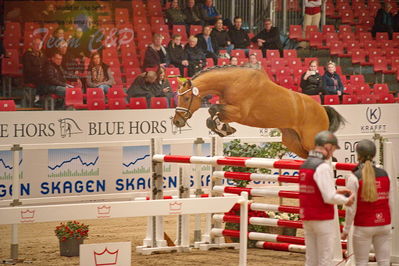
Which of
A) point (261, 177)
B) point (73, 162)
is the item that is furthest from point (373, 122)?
point (261, 177)

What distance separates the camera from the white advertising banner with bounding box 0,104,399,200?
Result: 39.3ft

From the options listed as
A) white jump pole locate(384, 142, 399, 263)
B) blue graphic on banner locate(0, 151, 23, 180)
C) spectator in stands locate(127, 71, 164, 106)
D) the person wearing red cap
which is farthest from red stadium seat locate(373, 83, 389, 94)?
the person wearing red cap

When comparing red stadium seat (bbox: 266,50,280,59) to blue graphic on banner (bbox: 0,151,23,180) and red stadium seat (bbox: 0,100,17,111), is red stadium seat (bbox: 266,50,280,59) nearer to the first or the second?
red stadium seat (bbox: 0,100,17,111)

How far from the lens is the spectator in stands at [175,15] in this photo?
15.7 m

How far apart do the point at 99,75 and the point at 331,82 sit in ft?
13.5

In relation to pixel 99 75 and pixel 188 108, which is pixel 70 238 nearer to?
pixel 188 108

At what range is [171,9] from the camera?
A: 51.7 ft

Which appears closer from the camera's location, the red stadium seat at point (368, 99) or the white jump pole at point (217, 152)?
the white jump pole at point (217, 152)

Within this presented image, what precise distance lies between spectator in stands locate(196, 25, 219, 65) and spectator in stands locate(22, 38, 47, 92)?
9.68ft

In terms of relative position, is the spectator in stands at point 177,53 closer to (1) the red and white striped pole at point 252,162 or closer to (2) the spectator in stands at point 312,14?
(2) the spectator in stands at point 312,14

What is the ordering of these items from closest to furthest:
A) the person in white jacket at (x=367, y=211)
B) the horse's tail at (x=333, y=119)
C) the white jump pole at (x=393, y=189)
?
the person in white jacket at (x=367, y=211) → the white jump pole at (x=393, y=189) → the horse's tail at (x=333, y=119)

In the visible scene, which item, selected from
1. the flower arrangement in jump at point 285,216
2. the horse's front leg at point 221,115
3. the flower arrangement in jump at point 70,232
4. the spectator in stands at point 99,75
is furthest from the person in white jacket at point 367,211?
the spectator in stands at point 99,75

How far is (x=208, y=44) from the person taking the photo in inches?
601

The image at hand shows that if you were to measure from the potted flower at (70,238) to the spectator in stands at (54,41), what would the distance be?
546cm
